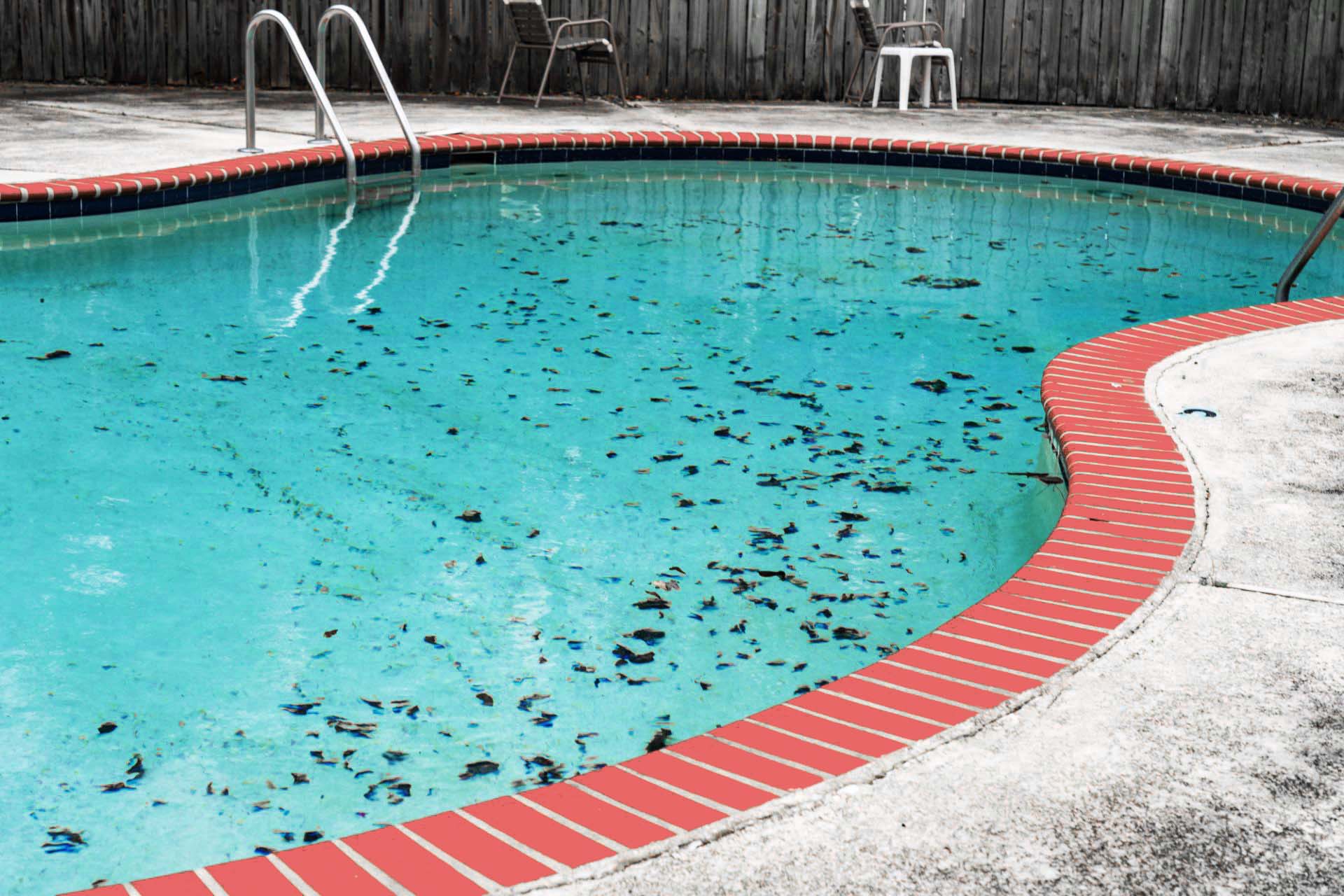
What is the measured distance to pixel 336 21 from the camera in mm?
11102

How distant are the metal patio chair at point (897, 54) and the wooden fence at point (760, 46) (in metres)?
0.18

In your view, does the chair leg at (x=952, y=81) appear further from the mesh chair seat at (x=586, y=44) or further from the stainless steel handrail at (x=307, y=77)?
the stainless steel handrail at (x=307, y=77)

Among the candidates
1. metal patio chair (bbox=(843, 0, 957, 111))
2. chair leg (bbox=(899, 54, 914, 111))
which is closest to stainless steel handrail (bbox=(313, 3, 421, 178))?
metal patio chair (bbox=(843, 0, 957, 111))

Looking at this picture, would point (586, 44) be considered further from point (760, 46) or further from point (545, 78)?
point (760, 46)

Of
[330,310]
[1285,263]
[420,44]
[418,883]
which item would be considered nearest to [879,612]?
[418,883]

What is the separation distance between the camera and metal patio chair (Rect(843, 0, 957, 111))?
1071 centimetres

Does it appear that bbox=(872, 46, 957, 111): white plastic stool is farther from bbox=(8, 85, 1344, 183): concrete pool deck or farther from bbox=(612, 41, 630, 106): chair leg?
bbox=(612, 41, 630, 106): chair leg

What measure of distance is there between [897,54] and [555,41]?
8.82ft

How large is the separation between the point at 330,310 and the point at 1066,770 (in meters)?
4.02

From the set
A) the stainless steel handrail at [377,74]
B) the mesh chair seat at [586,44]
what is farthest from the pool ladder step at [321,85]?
the mesh chair seat at [586,44]

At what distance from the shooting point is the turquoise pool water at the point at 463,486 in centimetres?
247

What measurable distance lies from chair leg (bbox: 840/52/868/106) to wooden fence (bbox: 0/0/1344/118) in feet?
0.25

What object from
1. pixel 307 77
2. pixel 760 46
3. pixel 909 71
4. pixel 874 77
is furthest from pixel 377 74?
pixel 874 77

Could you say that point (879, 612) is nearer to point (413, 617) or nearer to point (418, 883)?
point (413, 617)
